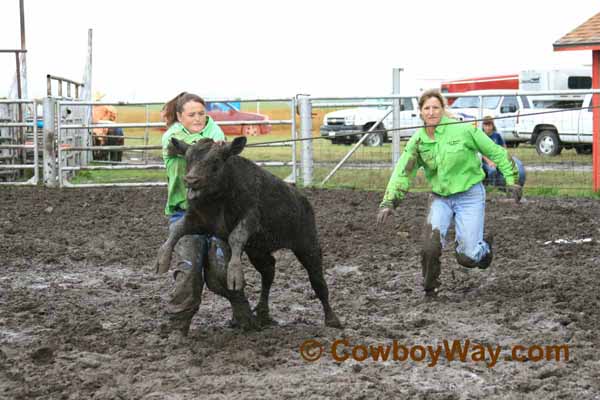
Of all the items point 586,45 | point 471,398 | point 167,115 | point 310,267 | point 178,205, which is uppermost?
point 586,45

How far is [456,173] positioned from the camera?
7.05m

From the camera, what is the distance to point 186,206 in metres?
5.79

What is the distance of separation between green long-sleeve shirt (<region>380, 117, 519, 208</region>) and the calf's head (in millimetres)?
1936

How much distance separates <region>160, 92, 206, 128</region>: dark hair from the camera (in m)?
5.83

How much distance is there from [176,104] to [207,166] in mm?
789

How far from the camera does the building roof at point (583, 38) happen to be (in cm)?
1549

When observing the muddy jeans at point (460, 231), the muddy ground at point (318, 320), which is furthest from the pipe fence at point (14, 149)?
the muddy jeans at point (460, 231)

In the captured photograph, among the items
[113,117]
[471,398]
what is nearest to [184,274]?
[471,398]

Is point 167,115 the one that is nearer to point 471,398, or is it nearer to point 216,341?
point 216,341

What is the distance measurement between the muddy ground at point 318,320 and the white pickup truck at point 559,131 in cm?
1050

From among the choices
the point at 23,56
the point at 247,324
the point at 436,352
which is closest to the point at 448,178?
the point at 436,352

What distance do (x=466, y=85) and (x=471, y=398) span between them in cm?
3290

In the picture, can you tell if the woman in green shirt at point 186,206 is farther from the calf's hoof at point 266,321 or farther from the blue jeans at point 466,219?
the blue jeans at point 466,219

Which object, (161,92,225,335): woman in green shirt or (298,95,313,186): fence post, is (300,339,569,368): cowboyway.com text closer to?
(161,92,225,335): woman in green shirt
